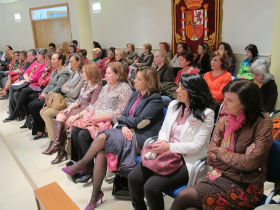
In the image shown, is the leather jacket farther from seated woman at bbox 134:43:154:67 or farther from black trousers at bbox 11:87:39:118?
seated woman at bbox 134:43:154:67

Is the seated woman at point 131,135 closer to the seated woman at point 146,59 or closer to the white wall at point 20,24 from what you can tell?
the seated woman at point 146,59

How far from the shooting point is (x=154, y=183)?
2.03m

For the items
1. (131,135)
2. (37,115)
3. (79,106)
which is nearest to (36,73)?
(37,115)

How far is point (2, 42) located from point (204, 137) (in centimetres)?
1438

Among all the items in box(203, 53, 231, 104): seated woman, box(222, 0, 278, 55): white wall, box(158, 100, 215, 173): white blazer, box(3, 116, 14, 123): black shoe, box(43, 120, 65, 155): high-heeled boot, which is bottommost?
box(3, 116, 14, 123): black shoe

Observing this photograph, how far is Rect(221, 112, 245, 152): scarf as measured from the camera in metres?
1.82

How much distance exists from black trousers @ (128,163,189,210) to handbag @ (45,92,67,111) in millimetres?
2096

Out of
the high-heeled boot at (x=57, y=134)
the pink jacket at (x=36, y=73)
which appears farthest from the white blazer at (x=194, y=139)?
the pink jacket at (x=36, y=73)

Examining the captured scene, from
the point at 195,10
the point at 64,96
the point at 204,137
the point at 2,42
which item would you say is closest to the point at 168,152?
the point at 204,137

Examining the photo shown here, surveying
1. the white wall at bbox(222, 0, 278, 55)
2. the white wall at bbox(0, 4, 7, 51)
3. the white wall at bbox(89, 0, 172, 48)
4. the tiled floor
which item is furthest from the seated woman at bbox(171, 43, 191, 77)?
the white wall at bbox(0, 4, 7, 51)

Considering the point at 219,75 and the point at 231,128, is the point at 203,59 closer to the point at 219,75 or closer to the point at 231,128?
the point at 219,75

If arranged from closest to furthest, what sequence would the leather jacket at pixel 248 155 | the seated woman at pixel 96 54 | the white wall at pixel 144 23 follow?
the leather jacket at pixel 248 155, the white wall at pixel 144 23, the seated woman at pixel 96 54

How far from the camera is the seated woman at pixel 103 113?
3.07 m

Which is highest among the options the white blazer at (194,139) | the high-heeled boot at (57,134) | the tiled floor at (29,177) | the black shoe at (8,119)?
the white blazer at (194,139)
